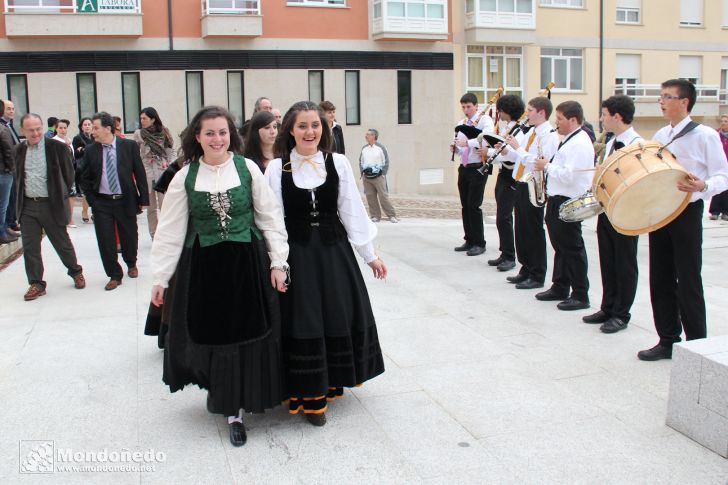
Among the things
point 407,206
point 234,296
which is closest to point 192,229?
point 234,296

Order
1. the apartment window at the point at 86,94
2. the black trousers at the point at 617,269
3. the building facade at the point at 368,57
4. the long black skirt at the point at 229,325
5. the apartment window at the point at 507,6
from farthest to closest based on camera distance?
1. the apartment window at the point at 507,6
2. the apartment window at the point at 86,94
3. the building facade at the point at 368,57
4. the black trousers at the point at 617,269
5. the long black skirt at the point at 229,325

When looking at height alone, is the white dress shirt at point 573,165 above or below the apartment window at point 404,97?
below

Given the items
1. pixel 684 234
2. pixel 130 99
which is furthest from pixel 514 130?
pixel 130 99

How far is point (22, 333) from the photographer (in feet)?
20.6

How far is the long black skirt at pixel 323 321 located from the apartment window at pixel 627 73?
27026mm

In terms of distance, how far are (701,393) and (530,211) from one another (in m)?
3.96

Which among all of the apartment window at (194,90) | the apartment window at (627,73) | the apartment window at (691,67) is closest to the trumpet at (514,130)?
the apartment window at (194,90)

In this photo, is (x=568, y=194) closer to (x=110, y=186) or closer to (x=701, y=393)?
(x=701, y=393)

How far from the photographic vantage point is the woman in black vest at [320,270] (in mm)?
4133

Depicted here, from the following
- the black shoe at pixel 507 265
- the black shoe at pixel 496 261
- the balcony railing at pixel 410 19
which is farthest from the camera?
the balcony railing at pixel 410 19

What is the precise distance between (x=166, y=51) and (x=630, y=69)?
17.8 metres

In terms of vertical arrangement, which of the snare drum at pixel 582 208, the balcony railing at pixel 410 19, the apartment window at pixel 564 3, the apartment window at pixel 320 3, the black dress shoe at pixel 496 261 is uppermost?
the apartment window at pixel 564 3

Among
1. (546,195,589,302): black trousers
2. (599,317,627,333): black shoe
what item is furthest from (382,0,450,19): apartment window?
(599,317,627,333): black shoe

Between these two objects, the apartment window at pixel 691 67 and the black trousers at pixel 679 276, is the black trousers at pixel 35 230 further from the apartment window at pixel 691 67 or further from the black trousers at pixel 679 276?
the apartment window at pixel 691 67
